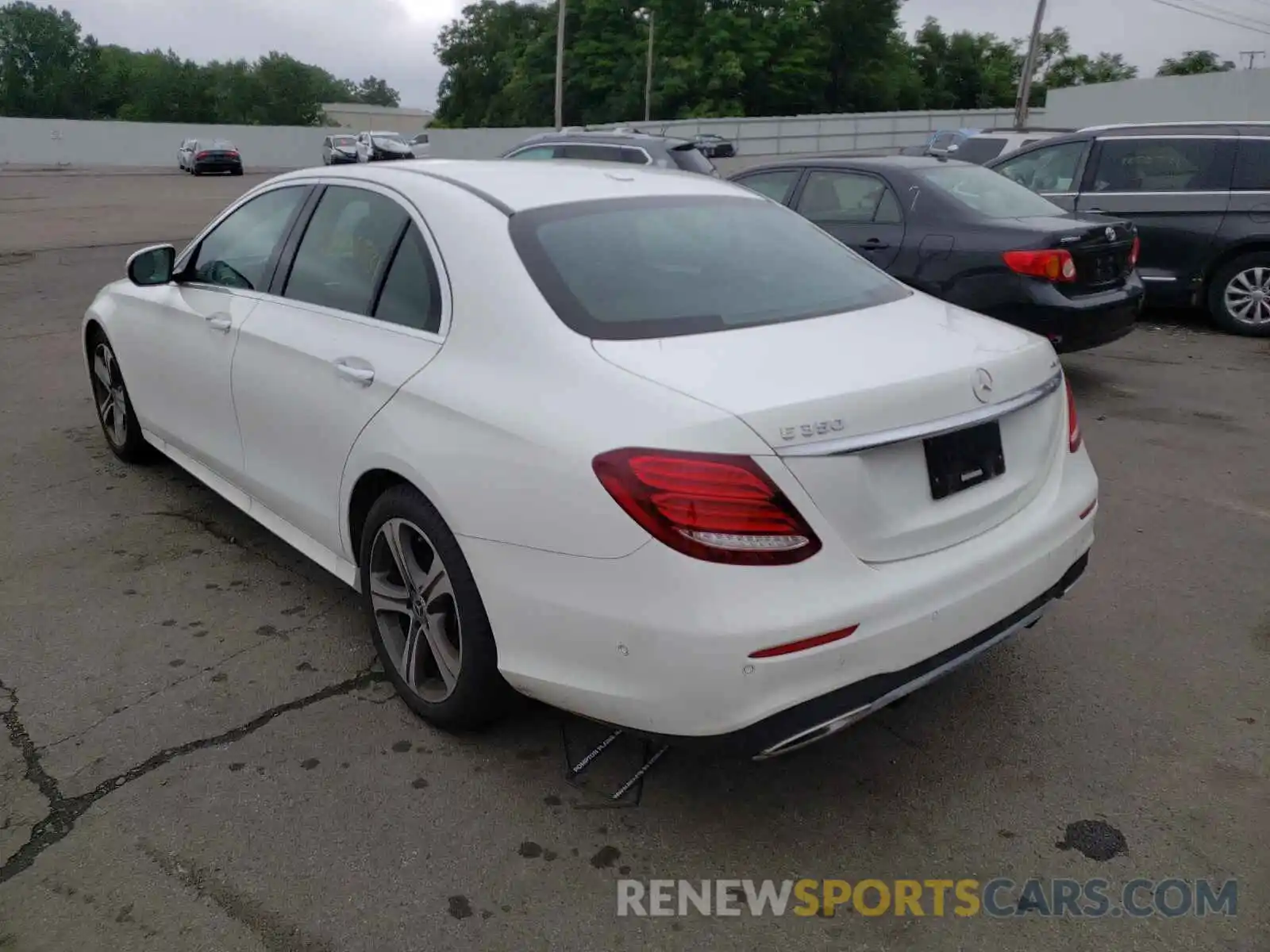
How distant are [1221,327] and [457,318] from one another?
8411 millimetres

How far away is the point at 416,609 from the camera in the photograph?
3.24 m

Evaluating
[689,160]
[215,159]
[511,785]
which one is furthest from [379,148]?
[511,785]

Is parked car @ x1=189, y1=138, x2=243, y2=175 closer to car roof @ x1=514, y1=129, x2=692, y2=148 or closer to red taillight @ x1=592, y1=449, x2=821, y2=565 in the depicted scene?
car roof @ x1=514, y1=129, x2=692, y2=148

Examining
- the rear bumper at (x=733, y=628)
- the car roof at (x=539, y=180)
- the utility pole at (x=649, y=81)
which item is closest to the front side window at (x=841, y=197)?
the car roof at (x=539, y=180)

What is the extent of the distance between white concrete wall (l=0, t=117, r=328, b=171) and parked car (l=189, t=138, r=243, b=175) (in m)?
11.7

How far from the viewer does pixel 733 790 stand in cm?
302

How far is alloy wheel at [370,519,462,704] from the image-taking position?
312 cm

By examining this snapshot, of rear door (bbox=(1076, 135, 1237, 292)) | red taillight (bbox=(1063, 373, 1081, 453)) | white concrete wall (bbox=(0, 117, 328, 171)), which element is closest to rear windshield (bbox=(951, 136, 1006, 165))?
rear door (bbox=(1076, 135, 1237, 292))

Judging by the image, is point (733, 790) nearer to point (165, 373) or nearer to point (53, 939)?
point (53, 939)

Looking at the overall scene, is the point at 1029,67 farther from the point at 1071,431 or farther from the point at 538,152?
the point at 1071,431

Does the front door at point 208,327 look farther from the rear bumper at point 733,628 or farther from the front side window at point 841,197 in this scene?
the front side window at point 841,197

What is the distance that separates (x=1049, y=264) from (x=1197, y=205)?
3.37 m

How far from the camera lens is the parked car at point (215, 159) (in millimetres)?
42156

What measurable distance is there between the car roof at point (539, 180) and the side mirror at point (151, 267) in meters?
1.06
